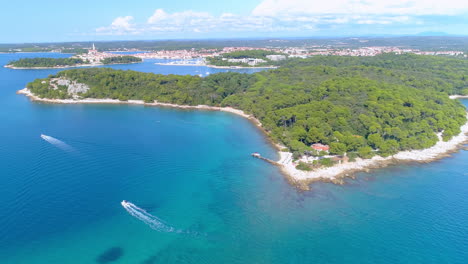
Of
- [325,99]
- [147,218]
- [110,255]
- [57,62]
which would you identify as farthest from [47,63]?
[110,255]

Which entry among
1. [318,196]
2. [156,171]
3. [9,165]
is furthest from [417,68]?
[9,165]

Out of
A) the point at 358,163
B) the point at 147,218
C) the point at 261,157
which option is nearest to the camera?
the point at 147,218

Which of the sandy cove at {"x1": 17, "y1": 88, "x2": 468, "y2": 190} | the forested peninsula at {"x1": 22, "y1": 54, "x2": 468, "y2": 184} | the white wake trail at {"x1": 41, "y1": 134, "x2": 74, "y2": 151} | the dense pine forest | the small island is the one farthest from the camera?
the small island

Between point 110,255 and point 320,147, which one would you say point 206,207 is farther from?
point 320,147

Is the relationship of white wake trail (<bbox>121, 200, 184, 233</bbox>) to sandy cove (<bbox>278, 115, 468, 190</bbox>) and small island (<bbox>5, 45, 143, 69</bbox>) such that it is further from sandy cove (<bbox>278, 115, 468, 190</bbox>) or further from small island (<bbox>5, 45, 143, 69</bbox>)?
small island (<bbox>5, 45, 143, 69</bbox>)

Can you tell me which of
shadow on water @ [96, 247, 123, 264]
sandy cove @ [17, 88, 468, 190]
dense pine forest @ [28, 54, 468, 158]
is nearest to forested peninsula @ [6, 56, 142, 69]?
dense pine forest @ [28, 54, 468, 158]
